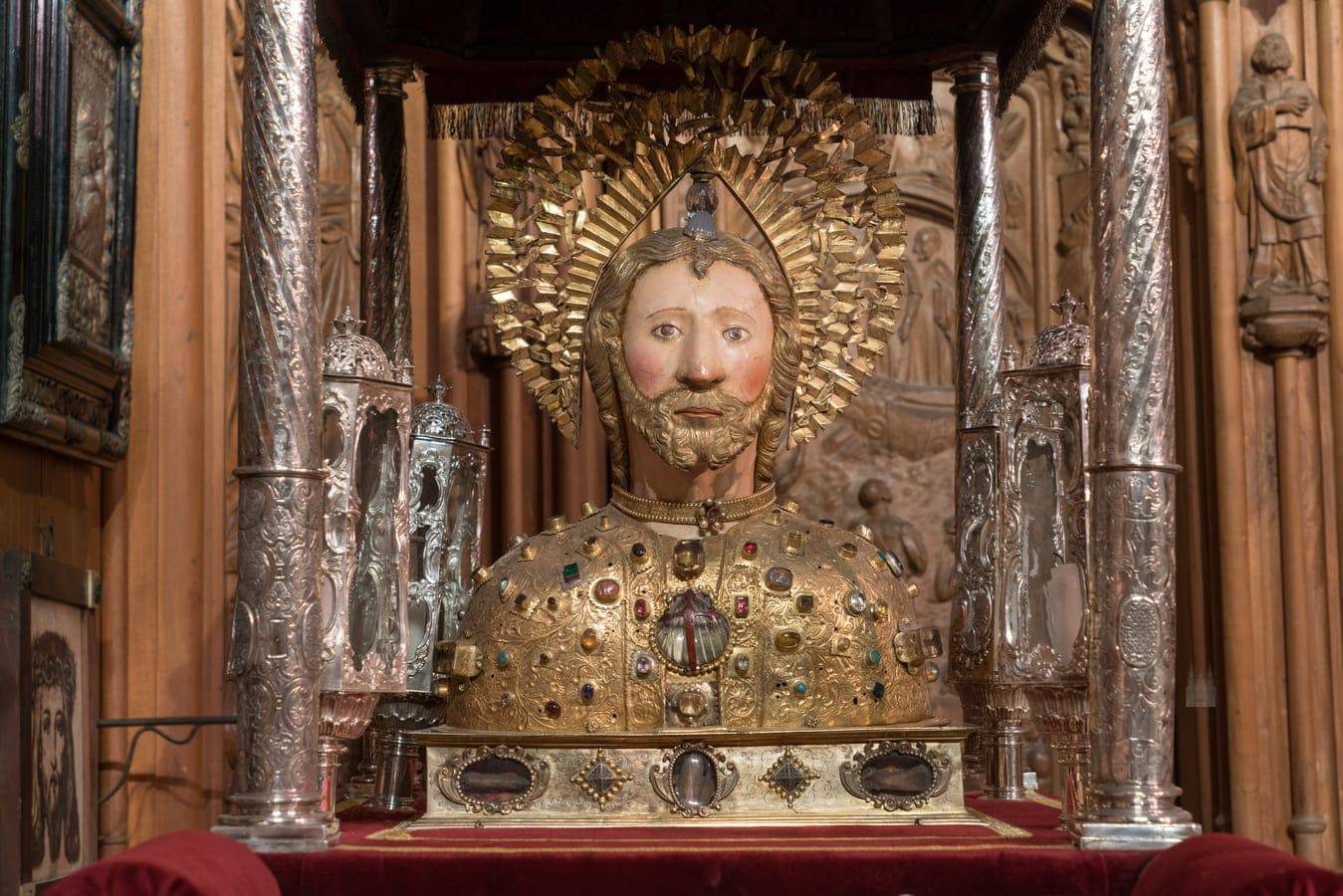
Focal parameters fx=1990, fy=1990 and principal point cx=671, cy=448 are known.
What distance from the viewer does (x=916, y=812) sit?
17.8 ft

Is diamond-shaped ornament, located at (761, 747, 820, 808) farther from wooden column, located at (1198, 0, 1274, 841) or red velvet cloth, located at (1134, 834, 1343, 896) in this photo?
wooden column, located at (1198, 0, 1274, 841)

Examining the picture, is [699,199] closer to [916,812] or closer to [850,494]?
[916,812]

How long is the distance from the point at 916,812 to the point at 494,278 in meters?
2.11

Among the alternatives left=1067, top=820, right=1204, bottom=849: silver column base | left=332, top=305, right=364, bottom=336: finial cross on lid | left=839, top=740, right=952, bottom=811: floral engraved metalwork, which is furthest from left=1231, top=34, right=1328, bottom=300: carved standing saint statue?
left=332, top=305, right=364, bottom=336: finial cross on lid

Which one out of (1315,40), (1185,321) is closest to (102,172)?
(1185,321)

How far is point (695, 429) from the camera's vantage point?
5.86 metres

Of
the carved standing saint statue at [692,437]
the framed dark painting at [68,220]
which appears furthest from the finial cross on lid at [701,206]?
the framed dark painting at [68,220]

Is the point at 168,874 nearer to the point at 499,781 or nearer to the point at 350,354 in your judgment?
the point at 499,781

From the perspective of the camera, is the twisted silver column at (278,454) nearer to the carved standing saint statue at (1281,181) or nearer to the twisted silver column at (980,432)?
the twisted silver column at (980,432)

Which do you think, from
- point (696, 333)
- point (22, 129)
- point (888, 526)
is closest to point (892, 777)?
point (696, 333)

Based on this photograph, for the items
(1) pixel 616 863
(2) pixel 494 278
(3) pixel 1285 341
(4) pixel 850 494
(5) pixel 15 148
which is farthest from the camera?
(4) pixel 850 494

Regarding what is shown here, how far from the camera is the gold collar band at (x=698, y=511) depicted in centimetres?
593

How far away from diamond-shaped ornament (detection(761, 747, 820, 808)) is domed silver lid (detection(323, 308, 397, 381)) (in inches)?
61.5

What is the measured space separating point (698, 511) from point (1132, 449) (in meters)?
1.37
